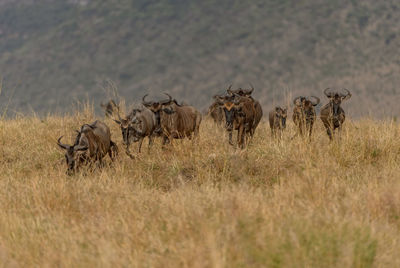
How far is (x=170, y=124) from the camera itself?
12281mm

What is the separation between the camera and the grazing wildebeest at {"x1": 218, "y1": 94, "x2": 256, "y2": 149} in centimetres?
1252

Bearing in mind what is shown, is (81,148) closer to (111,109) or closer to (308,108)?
(308,108)

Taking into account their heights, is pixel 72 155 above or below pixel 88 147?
below

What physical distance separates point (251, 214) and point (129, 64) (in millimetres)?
115591

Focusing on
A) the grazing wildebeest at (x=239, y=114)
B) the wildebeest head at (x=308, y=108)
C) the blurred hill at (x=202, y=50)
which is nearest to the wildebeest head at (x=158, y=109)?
the grazing wildebeest at (x=239, y=114)

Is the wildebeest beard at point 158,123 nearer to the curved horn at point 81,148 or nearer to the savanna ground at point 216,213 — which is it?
the savanna ground at point 216,213

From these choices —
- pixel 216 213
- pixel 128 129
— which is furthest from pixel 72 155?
pixel 216 213

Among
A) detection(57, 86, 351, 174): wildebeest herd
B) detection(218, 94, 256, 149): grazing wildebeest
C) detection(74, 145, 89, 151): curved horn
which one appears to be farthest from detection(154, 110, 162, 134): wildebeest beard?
detection(74, 145, 89, 151): curved horn

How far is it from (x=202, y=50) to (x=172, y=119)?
352ft

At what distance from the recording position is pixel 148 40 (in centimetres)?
12875

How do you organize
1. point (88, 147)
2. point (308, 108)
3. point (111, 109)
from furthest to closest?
1. point (111, 109)
2. point (308, 108)
3. point (88, 147)

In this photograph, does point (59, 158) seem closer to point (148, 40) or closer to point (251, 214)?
point (251, 214)

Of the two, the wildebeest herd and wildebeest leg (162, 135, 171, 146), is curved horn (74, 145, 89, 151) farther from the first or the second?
wildebeest leg (162, 135, 171, 146)

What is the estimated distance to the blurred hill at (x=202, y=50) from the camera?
9125 centimetres
